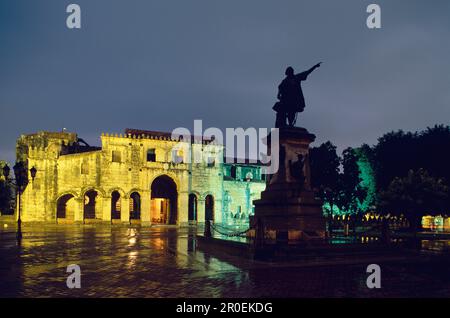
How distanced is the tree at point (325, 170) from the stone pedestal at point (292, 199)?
20548 mm

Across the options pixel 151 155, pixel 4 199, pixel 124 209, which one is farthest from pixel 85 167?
pixel 4 199

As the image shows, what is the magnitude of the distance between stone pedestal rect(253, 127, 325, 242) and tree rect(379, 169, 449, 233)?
17.2 metres

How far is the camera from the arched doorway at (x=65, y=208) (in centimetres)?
4784

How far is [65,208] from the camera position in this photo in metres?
48.8

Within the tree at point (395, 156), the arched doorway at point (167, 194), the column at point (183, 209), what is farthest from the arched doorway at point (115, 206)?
the tree at point (395, 156)

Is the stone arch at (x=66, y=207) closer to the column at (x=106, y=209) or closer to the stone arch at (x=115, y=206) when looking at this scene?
the column at (x=106, y=209)

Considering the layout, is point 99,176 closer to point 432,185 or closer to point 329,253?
point 432,185

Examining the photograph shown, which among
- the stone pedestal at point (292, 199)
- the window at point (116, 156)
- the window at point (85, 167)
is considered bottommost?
the stone pedestal at point (292, 199)

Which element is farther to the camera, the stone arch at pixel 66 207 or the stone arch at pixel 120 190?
the stone arch at pixel 66 207

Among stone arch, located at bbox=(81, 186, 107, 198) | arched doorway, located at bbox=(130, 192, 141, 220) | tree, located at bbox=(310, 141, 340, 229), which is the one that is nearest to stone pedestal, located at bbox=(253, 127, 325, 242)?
tree, located at bbox=(310, 141, 340, 229)

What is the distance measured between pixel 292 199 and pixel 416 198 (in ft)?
61.3

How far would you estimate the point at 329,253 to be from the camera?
1178 centimetres
